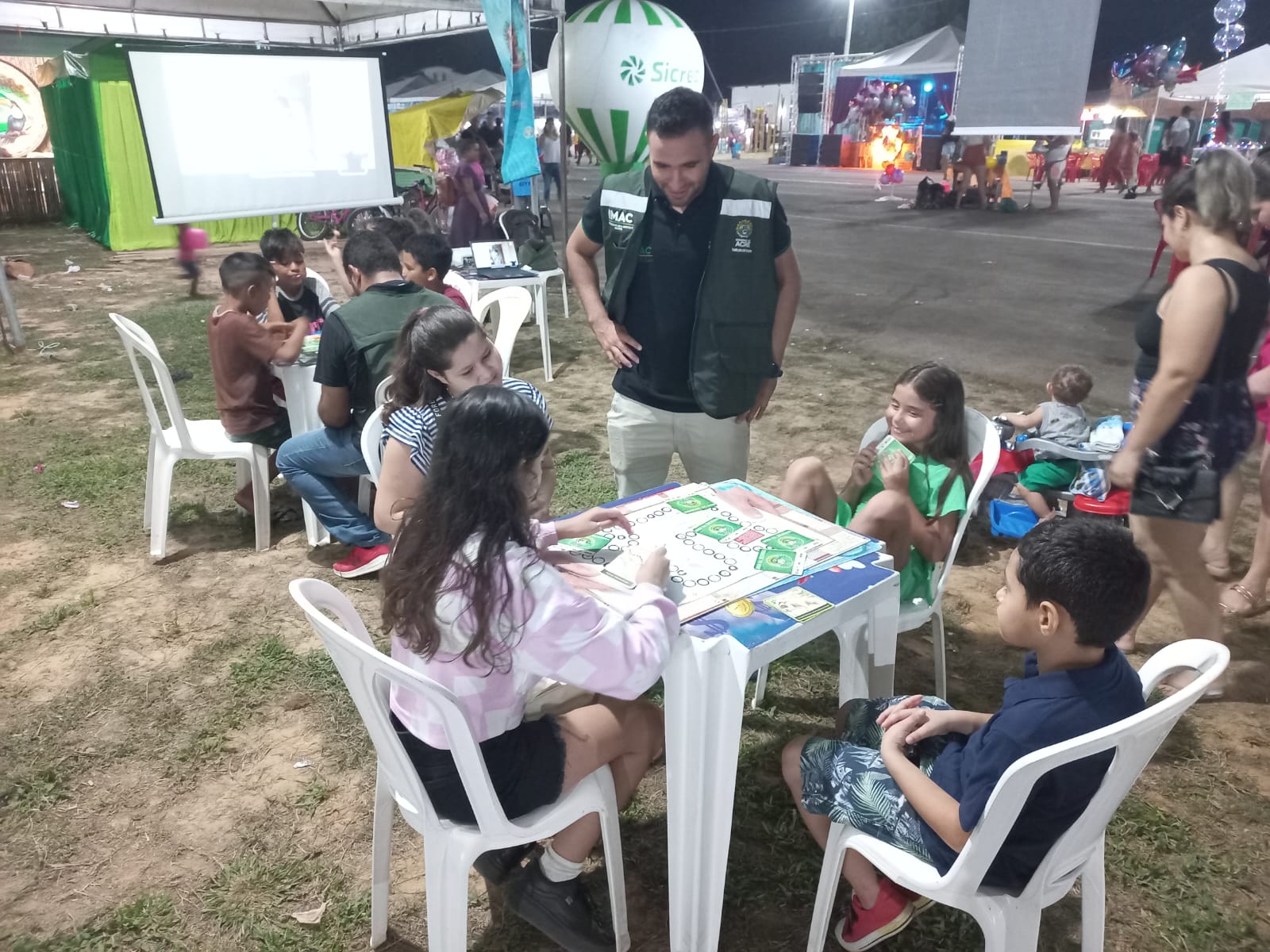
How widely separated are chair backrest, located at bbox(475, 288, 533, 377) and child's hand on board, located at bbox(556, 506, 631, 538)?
6.84 ft

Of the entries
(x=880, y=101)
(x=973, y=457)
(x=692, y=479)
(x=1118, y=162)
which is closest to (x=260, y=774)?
(x=692, y=479)

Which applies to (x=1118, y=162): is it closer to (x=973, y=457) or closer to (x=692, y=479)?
(x=973, y=457)

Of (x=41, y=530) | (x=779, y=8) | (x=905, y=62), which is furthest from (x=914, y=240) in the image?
(x=779, y=8)

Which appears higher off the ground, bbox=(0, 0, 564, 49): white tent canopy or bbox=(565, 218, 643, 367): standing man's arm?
bbox=(0, 0, 564, 49): white tent canopy

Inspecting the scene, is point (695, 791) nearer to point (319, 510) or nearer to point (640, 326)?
point (640, 326)

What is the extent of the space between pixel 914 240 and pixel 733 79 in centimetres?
1991

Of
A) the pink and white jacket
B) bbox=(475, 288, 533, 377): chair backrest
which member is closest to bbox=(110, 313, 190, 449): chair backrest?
bbox=(475, 288, 533, 377): chair backrest

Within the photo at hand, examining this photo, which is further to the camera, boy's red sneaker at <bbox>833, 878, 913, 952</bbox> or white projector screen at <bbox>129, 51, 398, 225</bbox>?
white projector screen at <bbox>129, 51, 398, 225</bbox>

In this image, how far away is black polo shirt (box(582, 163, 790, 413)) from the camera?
7.79ft

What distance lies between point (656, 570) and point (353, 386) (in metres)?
1.82

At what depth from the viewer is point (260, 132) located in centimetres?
742

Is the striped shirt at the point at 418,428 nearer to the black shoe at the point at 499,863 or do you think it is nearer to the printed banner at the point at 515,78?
the black shoe at the point at 499,863

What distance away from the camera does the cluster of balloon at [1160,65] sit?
516 inches

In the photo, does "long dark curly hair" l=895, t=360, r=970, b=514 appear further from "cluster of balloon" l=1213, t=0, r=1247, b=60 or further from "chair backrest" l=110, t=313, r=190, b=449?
"cluster of balloon" l=1213, t=0, r=1247, b=60
